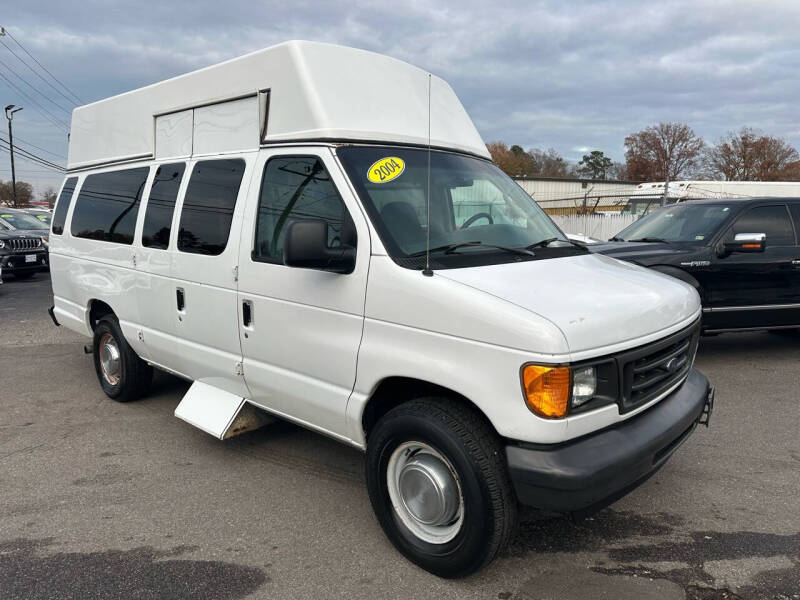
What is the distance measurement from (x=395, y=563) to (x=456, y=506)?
528 millimetres

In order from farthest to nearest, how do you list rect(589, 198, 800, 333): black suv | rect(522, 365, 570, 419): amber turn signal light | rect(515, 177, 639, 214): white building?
rect(515, 177, 639, 214): white building < rect(589, 198, 800, 333): black suv < rect(522, 365, 570, 419): amber turn signal light

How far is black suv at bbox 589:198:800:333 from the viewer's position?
659 cm

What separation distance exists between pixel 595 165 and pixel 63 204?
267 ft

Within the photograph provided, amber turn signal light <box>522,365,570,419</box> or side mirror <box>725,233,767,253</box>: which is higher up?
side mirror <box>725,233,767,253</box>

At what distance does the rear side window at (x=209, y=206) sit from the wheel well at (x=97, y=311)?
1878 millimetres

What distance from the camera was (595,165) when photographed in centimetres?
8006

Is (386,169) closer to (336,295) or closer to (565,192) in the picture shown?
(336,295)

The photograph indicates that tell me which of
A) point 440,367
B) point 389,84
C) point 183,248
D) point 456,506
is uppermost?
point 389,84

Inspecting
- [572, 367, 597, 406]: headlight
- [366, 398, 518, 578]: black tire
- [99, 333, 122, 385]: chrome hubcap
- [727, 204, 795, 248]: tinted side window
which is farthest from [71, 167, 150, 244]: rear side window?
[727, 204, 795, 248]: tinted side window

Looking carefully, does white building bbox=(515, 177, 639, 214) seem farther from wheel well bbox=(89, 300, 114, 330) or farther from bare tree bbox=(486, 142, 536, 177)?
wheel well bbox=(89, 300, 114, 330)

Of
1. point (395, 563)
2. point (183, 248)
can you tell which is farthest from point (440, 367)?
point (183, 248)

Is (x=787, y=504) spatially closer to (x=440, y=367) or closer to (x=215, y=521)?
(x=440, y=367)

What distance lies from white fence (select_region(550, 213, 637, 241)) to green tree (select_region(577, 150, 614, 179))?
6106 cm

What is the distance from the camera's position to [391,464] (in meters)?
3.10
